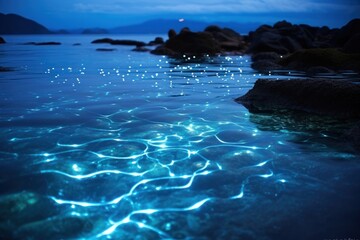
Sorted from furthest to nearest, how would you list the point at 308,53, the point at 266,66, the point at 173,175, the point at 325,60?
the point at 266,66 → the point at 308,53 → the point at 325,60 → the point at 173,175

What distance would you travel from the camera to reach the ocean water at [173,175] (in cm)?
327

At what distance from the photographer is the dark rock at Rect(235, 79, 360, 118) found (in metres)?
7.60

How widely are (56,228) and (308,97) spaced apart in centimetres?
759

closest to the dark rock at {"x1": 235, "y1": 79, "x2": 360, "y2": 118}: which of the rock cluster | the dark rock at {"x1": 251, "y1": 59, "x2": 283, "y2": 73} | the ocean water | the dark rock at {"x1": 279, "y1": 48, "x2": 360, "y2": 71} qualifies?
the ocean water

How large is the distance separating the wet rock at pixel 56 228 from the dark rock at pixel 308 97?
21.4ft

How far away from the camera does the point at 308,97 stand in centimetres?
841

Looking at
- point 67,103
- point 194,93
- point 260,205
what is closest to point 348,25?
point 194,93

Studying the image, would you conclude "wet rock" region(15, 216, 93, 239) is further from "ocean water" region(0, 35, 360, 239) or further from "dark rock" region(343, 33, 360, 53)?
"dark rock" region(343, 33, 360, 53)

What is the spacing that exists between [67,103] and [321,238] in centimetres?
854

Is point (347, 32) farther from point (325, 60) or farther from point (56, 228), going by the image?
point (56, 228)

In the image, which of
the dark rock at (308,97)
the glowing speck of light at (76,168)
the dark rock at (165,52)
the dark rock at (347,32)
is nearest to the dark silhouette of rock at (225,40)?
the dark rock at (165,52)

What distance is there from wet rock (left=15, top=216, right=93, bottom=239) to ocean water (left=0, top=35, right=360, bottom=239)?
0.01 m

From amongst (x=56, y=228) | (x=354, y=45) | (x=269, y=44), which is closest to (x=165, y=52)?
(x=269, y=44)

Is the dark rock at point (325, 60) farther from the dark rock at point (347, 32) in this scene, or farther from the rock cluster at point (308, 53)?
the dark rock at point (347, 32)
